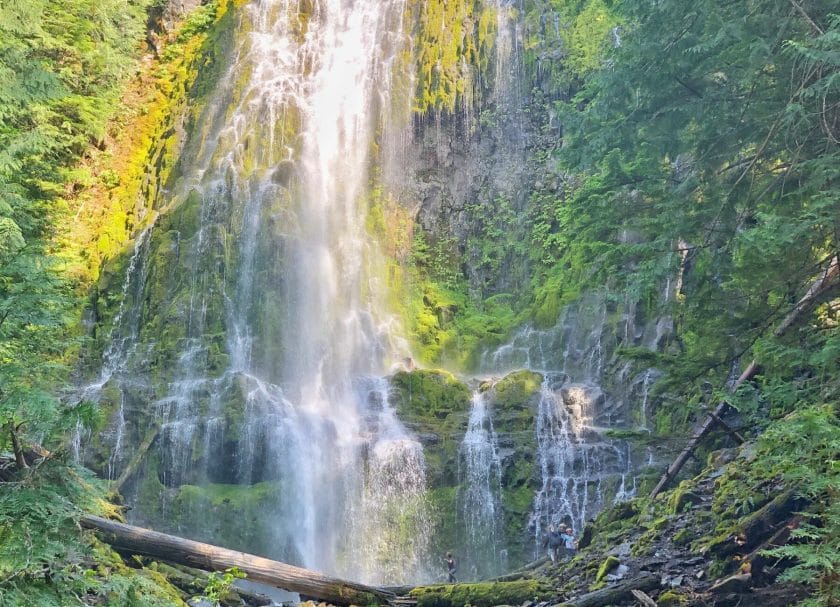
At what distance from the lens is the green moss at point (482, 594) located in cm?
688

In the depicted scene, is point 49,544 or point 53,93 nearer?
point 49,544

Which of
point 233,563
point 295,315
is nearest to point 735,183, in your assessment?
point 233,563


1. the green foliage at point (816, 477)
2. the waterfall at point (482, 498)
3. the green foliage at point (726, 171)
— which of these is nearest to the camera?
the green foliage at point (816, 477)

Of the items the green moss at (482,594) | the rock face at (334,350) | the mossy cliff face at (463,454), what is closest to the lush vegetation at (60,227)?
the rock face at (334,350)

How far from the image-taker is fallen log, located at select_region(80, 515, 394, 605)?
264 inches

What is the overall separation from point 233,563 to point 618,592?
144 inches

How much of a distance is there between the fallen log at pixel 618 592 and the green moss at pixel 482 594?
930 millimetres

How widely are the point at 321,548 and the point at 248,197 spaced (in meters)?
9.55

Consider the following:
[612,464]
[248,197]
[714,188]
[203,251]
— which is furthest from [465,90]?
[714,188]

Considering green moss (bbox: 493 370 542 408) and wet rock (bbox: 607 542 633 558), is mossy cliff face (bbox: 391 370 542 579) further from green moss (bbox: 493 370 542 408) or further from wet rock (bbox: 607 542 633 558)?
wet rock (bbox: 607 542 633 558)

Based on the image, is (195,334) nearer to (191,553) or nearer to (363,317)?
(363,317)

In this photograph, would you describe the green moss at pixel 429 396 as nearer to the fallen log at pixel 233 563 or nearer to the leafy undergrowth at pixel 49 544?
the fallen log at pixel 233 563

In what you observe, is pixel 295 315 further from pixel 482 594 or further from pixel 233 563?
pixel 482 594

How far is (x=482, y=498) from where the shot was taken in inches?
536
